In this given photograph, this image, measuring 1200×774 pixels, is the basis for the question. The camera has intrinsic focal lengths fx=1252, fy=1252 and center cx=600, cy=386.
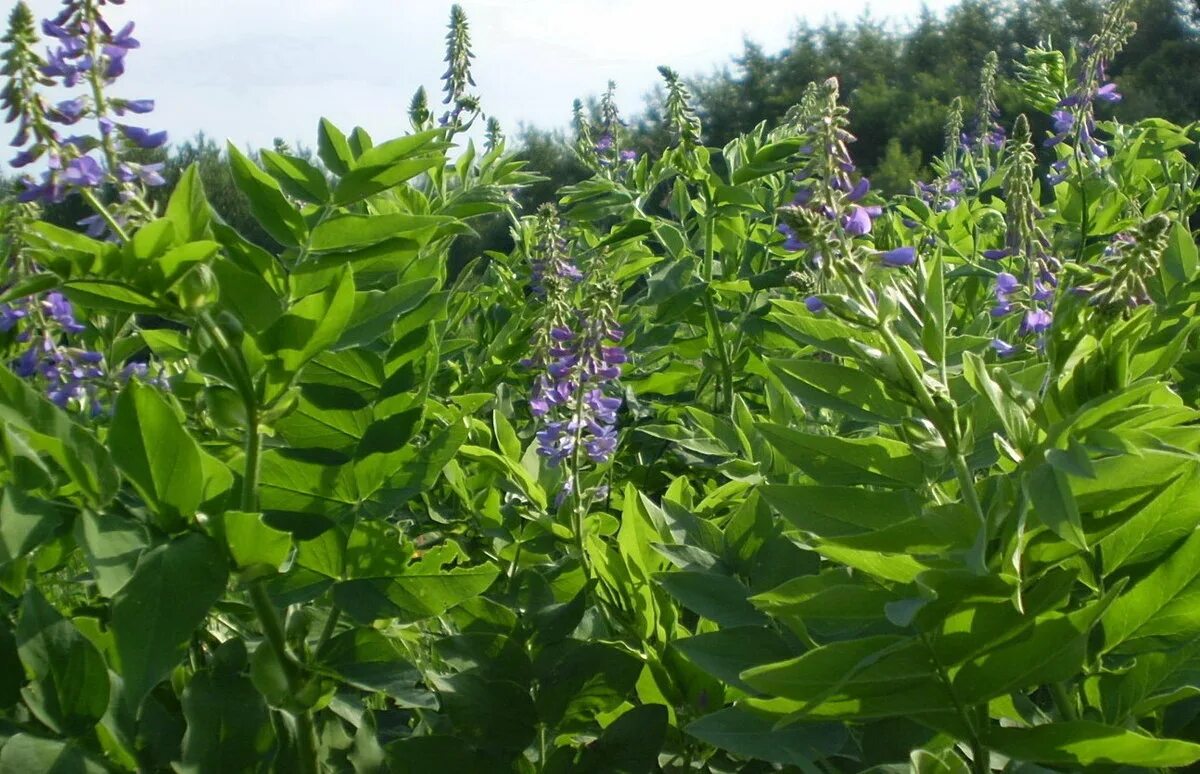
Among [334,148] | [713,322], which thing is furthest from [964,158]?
[334,148]

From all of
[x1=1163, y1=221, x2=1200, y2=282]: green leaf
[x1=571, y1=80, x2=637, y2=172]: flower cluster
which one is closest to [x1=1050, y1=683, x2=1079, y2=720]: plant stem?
[x1=1163, y1=221, x2=1200, y2=282]: green leaf

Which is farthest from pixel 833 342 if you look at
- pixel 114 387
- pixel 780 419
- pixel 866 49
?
pixel 866 49

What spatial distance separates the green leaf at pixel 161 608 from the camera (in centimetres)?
89

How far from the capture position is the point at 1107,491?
2.73ft

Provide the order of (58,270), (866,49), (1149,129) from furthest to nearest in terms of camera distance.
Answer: (866,49), (1149,129), (58,270)

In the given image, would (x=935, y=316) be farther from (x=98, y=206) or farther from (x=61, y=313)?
(x=61, y=313)

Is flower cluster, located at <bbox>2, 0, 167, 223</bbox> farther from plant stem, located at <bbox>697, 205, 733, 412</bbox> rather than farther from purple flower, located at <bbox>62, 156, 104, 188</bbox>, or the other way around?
plant stem, located at <bbox>697, 205, 733, 412</bbox>

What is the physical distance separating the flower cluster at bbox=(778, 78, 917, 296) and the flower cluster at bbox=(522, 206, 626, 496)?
1.26 ft

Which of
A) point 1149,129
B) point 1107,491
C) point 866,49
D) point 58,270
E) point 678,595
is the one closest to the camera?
point 1107,491

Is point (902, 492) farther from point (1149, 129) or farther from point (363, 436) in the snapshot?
point (1149, 129)

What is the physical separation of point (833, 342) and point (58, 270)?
0.62m

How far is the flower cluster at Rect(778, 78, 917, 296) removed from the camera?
3.72 feet

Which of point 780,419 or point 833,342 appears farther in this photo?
point 780,419

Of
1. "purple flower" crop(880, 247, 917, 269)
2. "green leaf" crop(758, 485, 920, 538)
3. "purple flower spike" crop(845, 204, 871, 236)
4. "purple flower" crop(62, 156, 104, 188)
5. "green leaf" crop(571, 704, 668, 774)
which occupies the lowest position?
"green leaf" crop(571, 704, 668, 774)
